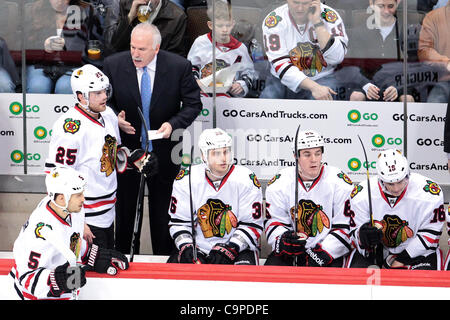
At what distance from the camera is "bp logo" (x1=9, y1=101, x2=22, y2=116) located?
6.25 m

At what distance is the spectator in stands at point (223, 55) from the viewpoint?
6.02m

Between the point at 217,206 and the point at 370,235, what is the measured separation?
2.94 feet

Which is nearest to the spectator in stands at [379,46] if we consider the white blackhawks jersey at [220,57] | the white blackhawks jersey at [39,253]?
the white blackhawks jersey at [220,57]

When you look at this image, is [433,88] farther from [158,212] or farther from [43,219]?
[43,219]

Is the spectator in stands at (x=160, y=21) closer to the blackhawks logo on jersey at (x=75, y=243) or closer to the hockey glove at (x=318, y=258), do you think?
the hockey glove at (x=318, y=258)

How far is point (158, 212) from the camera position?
575 centimetres

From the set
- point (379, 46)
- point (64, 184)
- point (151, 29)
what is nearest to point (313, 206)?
point (379, 46)

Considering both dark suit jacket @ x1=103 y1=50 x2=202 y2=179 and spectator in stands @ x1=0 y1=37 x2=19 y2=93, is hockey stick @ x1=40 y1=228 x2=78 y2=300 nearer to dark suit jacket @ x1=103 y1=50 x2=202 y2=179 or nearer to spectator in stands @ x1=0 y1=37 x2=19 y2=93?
dark suit jacket @ x1=103 y1=50 x2=202 y2=179

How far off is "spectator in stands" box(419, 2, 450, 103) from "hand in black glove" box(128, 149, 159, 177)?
1884 millimetres

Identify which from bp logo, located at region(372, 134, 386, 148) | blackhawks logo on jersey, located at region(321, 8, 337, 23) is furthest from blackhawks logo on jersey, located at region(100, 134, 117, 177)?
bp logo, located at region(372, 134, 386, 148)

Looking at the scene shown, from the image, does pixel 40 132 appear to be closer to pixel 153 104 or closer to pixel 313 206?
pixel 153 104

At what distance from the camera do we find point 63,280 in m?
4.09

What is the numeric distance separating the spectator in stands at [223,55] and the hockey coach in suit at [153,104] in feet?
1.17
